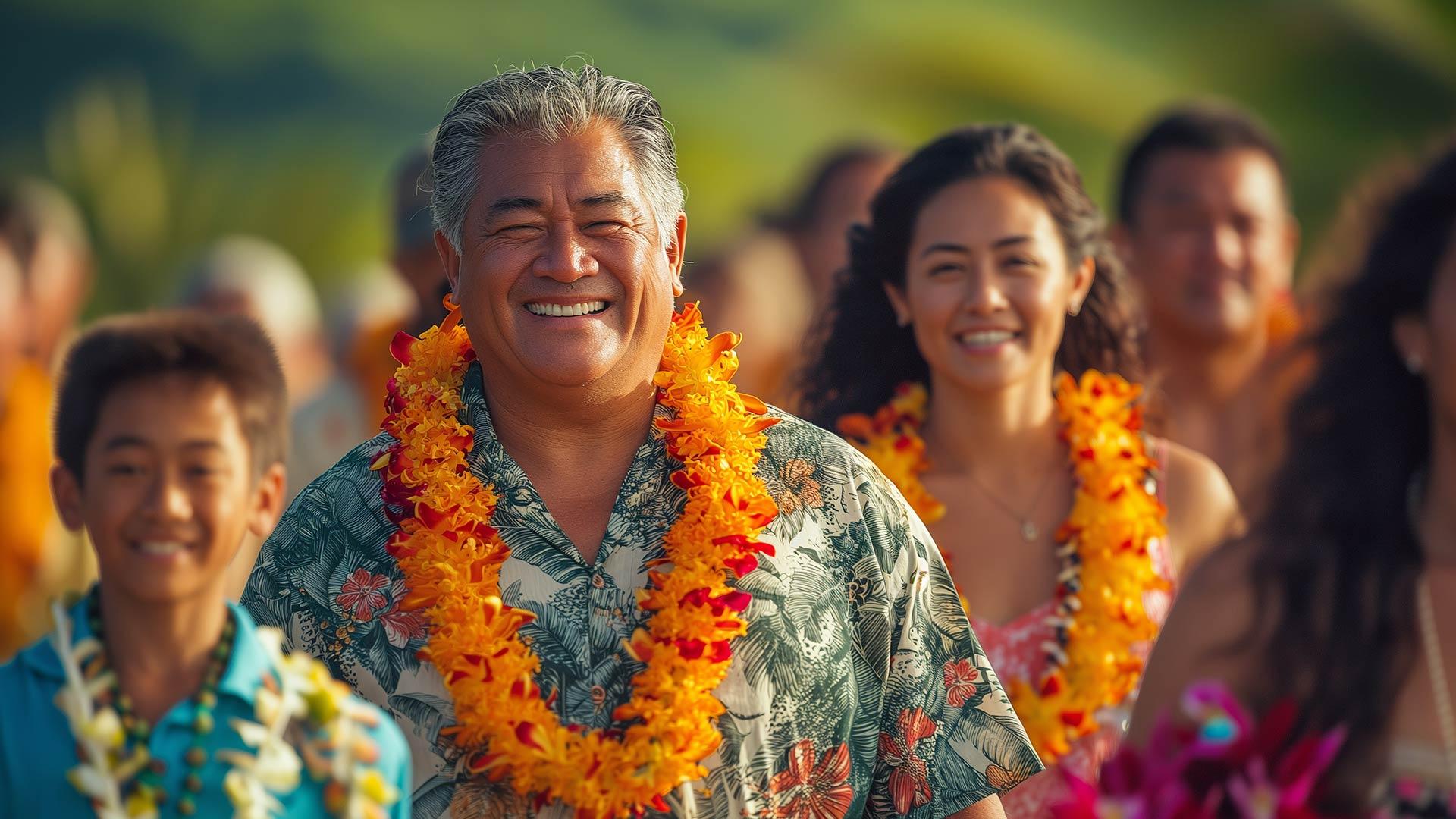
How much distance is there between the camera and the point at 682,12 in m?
18.0

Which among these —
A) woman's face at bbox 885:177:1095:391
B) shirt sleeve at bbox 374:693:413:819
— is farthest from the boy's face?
woman's face at bbox 885:177:1095:391

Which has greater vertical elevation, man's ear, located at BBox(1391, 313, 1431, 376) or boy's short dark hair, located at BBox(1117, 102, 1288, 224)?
boy's short dark hair, located at BBox(1117, 102, 1288, 224)

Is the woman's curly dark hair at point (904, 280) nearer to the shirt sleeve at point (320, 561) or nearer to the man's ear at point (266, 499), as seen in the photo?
the shirt sleeve at point (320, 561)

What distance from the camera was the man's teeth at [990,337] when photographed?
5.00 meters

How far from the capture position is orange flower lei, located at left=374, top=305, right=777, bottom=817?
3496 millimetres

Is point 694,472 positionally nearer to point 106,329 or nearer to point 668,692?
point 668,692

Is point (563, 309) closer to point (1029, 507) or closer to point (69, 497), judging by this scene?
point (69, 497)

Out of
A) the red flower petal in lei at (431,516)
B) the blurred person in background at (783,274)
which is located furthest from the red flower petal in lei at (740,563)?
the blurred person in background at (783,274)

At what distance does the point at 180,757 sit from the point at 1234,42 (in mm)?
17089

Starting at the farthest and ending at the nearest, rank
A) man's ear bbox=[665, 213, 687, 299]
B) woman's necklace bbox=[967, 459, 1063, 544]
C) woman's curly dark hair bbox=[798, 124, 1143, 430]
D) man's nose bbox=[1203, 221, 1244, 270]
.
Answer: man's nose bbox=[1203, 221, 1244, 270] < woman's curly dark hair bbox=[798, 124, 1143, 430] < woman's necklace bbox=[967, 459, 1063, 544] < man's ear bbox=[665, 213, 687, 299]

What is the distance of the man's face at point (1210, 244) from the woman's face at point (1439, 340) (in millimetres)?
3813

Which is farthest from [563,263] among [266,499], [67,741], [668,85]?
[668,85]

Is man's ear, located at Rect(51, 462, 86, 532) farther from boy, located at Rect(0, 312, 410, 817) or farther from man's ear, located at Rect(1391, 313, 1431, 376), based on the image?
man's ear, located at Rect(1391, 313, 1431, 376)

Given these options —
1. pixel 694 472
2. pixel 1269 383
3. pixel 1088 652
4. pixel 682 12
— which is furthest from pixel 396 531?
pixel 682 12
